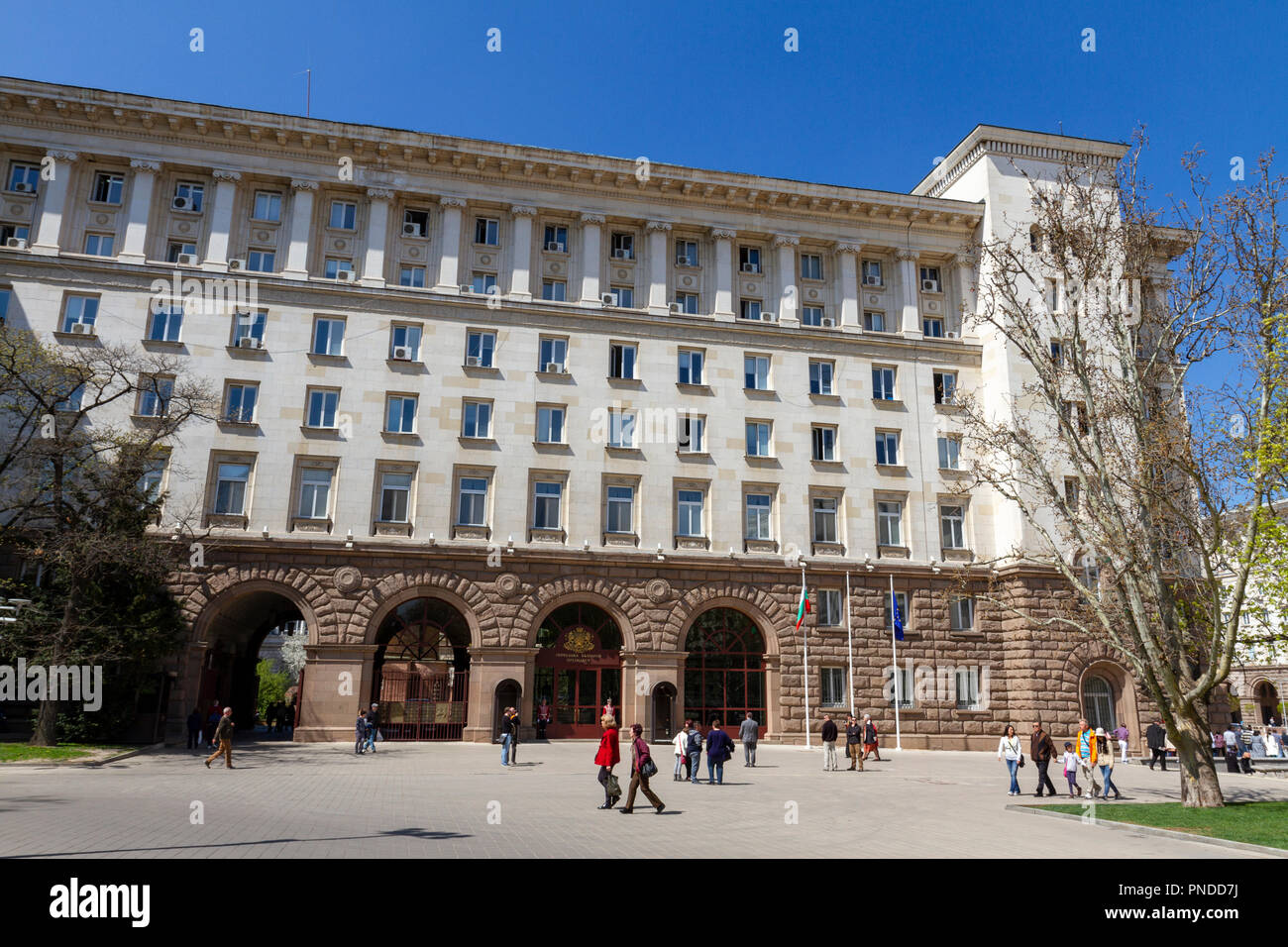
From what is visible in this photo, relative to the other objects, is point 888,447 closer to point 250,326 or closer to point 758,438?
point 758,438

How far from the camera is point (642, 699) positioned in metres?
35.0

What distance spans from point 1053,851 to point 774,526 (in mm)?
24412

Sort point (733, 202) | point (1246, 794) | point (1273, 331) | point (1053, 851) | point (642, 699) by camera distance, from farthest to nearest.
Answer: point (733, 202) → point (642, 699) → point (1246, 794) → point (1273, 331) → point (1053, 851)

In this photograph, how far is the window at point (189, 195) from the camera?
121ft

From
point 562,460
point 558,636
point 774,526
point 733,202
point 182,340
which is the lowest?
point 558,636

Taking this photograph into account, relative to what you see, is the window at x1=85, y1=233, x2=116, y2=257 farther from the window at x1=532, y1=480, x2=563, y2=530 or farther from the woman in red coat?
the woman in red coat

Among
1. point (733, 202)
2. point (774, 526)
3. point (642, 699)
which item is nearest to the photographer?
point (642, 699)

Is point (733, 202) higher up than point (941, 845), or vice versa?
point (733, 202)

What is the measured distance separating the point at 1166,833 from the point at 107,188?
4252 cm

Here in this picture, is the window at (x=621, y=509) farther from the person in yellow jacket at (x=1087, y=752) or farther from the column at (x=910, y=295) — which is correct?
the person in yellow jacket at (x=1087, y=752)

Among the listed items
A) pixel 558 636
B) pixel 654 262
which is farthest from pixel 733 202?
pixel 558 636

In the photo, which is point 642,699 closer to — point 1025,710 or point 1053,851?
point 1025,710

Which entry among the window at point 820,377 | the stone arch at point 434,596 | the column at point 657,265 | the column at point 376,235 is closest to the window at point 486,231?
the column at point 376,235

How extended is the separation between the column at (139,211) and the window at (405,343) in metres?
10.3
